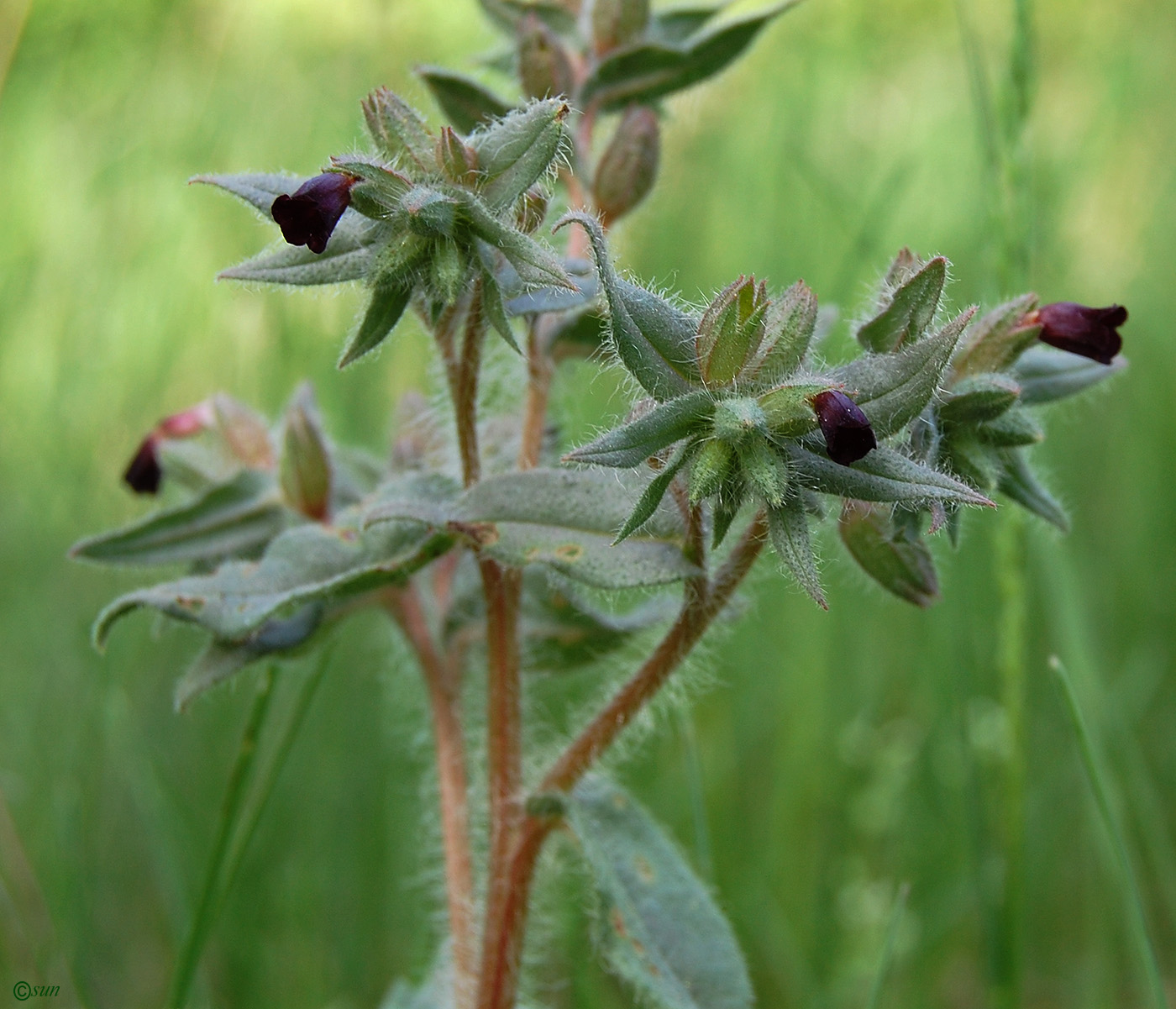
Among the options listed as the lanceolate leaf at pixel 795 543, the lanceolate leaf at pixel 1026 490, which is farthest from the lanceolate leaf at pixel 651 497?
the lanceolate leaf at pixel 1026 490

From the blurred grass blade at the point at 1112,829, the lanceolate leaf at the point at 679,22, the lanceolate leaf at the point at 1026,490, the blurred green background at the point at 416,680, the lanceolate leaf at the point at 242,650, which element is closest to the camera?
the blurred grass blade at the point at 1112,829

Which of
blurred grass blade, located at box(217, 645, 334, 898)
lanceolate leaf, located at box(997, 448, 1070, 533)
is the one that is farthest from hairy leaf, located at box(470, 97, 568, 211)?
blurred grass blade, located at box(217, 645, 334, 898)

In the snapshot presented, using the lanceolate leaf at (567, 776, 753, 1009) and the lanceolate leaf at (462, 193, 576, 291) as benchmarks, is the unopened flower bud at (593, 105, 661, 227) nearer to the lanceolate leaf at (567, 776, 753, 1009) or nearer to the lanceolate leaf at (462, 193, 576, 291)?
the lanceolate leaf at (462, 193, 576, 291)

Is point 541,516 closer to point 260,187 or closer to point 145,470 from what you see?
point 260,187

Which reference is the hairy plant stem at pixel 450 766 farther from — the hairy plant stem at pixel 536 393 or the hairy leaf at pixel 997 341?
the hairy leaf at pixel 997 341

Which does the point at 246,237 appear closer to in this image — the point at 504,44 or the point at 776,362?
the point at 504,44

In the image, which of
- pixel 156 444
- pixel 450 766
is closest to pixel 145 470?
pixel 156 444

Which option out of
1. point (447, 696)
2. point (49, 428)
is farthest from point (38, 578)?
point (447, 696)
